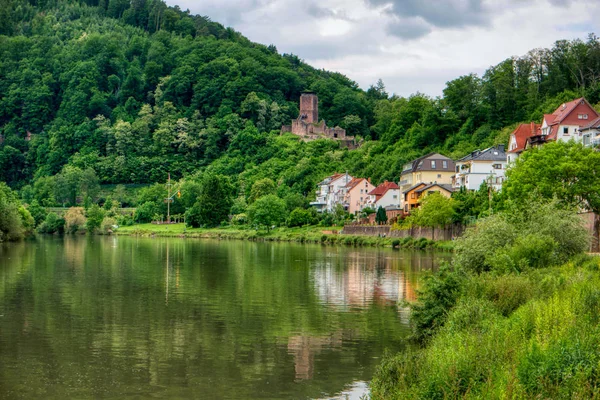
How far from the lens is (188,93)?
190 metres

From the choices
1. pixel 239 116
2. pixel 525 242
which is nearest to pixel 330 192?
pixel 239 116

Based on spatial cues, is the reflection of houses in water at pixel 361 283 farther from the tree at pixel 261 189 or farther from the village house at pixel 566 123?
the tree at pixel 261 189

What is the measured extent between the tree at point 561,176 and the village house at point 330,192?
67.3 metres

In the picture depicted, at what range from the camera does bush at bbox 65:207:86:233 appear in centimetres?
12325

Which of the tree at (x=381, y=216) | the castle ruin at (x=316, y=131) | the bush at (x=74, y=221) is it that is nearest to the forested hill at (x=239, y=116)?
the castle ruin at (x=316, y=131)

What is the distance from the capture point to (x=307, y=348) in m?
25.3

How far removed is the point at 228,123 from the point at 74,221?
182 feet

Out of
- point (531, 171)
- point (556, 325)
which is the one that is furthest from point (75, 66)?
point (556, 325)

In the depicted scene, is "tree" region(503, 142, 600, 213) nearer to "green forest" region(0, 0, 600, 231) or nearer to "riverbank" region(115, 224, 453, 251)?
"riverbank" region(115, 224, 453, 251)

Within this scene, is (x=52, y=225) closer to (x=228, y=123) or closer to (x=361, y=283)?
(x=228, y=123)

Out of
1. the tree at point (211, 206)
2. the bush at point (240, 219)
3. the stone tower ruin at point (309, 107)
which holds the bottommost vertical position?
the bush at point (240, 219)

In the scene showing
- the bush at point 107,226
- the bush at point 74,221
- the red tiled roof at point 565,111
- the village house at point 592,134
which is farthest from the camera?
the bush at point 107,226

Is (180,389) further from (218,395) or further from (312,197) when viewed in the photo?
(312,197)

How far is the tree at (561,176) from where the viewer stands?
49844mm
